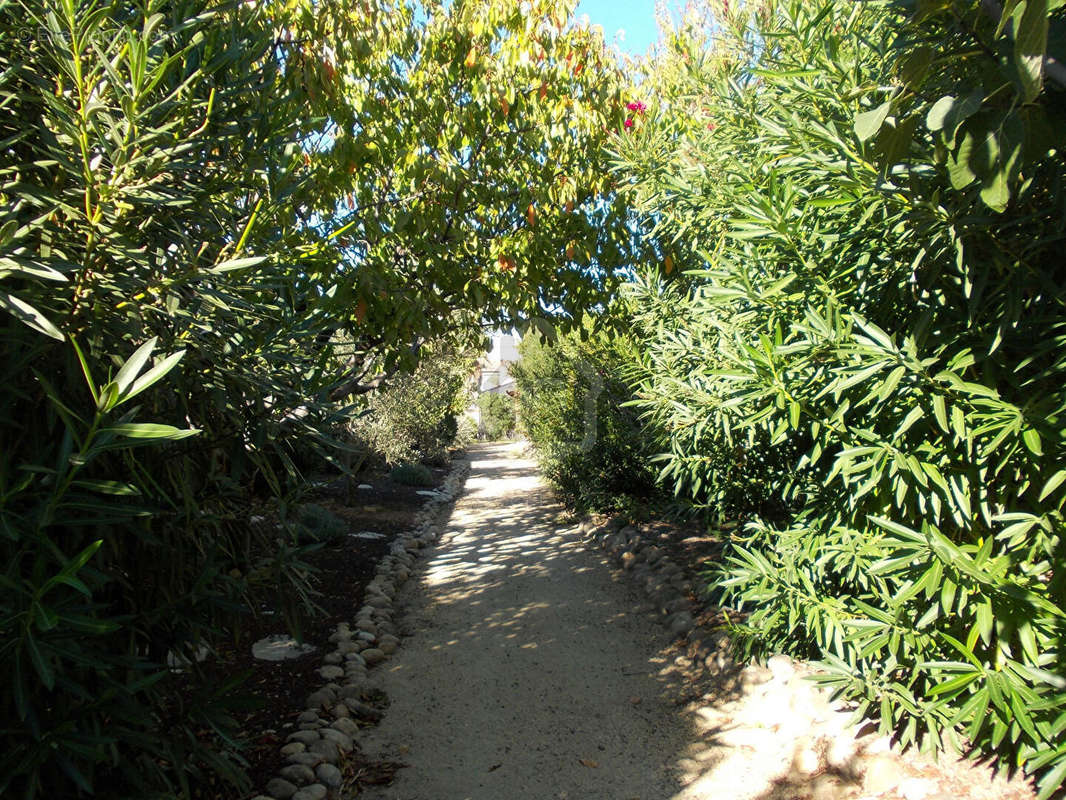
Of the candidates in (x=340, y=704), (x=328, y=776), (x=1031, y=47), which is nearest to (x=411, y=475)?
(x=340, y=704)

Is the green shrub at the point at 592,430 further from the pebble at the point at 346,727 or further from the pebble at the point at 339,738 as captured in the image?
the pebble at the point at 339,738

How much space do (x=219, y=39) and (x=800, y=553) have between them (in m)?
3.07

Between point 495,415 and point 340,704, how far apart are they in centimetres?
2431

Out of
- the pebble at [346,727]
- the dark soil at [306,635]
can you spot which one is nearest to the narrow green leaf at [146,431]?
the dark soil at [306,635]

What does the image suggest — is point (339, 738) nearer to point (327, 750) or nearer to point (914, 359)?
point (327, 750)

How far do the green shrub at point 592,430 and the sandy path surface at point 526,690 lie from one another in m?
1.40

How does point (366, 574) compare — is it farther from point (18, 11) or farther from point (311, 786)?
point (18, 11)

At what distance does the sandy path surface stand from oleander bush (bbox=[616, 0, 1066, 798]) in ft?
3.72

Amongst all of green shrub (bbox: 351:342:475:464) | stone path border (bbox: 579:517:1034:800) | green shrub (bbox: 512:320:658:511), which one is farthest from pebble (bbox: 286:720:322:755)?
green shrub (bbox: 351:342:475:464)

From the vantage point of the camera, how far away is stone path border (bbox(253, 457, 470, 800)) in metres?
2.96

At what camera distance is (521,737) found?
3600 millimetres

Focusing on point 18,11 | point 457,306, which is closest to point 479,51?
point 457,306

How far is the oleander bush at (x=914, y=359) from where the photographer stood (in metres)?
1.67

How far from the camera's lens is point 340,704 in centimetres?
380
